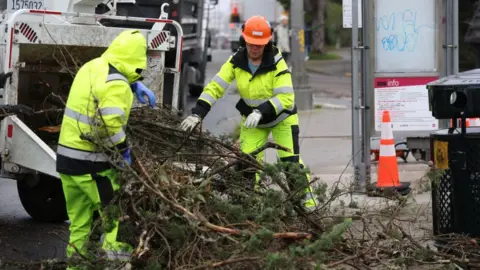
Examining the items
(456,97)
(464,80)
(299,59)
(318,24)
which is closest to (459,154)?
(456,97)

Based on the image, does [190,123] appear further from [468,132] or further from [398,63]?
[398,63]

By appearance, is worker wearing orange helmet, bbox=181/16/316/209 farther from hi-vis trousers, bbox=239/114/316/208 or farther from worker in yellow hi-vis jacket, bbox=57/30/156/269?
worker in yellow hi-vis jacket, bbox=57/30/156/269

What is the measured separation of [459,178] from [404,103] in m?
3.78

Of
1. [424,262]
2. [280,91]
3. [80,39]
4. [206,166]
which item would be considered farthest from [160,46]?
[424,262]

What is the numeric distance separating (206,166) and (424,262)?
1.56 metres

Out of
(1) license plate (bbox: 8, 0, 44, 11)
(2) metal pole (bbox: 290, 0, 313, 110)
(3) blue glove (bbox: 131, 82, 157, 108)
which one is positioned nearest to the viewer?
(3) blue glove (bbox: 131, 82, 157, 108)

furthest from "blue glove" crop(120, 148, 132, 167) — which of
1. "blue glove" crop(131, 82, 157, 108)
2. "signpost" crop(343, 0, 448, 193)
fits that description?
"signpost" crop(343, 0, 448, 193)

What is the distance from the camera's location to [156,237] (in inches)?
223

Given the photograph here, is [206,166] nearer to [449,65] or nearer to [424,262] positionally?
[424,262]

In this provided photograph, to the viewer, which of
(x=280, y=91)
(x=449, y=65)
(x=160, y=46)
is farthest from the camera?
(x=449, y=65)

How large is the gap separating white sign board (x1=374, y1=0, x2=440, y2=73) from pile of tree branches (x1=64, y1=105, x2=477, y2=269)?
3417mm

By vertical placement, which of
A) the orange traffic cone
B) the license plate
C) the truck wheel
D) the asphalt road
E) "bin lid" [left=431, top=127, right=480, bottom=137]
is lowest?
the asphalt road

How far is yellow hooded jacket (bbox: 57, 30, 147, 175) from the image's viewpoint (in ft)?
19.2

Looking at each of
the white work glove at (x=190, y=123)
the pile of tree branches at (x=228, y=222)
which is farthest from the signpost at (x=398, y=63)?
the pile of tree branches at (x=228, y=222)
